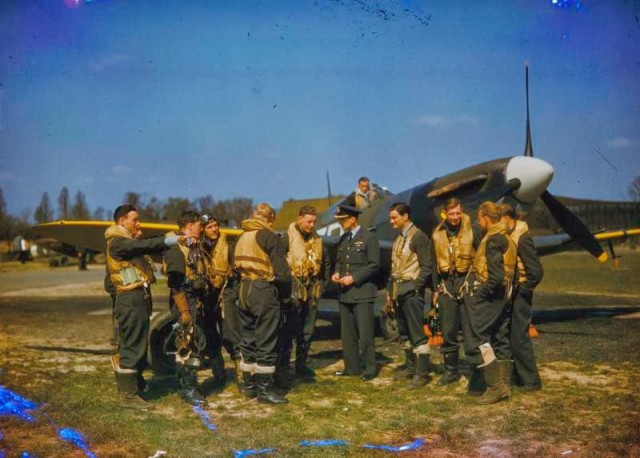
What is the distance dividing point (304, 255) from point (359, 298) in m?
0.79

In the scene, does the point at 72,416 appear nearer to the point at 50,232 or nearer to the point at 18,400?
the point at 18,400

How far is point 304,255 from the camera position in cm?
642

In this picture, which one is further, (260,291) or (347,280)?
(347,280)

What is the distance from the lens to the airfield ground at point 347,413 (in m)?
4.01

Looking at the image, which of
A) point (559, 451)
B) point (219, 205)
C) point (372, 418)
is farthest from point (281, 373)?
point (219, 205)

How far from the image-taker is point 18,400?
544 centimetres

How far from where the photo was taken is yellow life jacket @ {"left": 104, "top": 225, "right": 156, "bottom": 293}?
532cm

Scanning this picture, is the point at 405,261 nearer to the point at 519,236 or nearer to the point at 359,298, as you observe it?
the point at 359,298

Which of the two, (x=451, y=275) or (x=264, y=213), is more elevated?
(x=264, y=213)

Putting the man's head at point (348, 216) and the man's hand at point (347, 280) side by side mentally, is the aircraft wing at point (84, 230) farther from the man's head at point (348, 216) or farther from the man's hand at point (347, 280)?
the man's hand at point (347, 280)

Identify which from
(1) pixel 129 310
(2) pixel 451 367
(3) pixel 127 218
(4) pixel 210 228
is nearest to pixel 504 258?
(2) pixel 451 367

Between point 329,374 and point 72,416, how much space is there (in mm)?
2837

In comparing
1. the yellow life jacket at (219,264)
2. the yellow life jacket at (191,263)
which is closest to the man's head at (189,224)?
the yellow life jacket at (191,263)

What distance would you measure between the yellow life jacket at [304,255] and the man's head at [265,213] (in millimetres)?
794
